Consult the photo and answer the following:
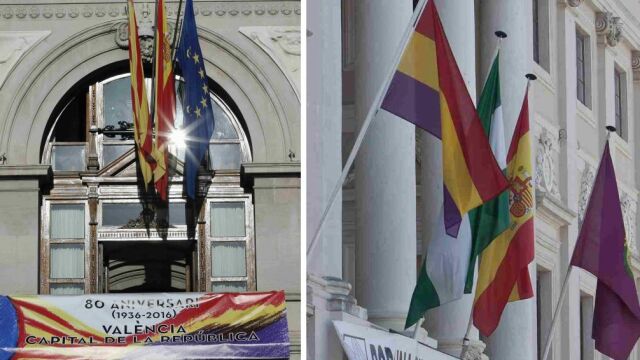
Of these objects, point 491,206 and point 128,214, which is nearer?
point 491,206

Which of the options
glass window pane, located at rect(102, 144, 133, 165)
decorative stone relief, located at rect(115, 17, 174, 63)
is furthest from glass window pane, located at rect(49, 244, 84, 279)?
decorative stone relief, located at rect(115, 17, 174, 63)

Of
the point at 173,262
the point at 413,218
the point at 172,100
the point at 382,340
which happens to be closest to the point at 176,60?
the point at 172,100

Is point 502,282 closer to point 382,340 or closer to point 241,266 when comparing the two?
point 382,340

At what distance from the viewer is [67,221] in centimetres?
2789

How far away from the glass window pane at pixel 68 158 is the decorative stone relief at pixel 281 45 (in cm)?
286

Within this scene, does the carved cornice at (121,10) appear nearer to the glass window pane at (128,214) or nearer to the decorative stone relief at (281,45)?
the decorative stone relief at (281,45)

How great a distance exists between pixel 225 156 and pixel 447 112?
6.53 metres

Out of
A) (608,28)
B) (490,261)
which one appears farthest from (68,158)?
(608,28)

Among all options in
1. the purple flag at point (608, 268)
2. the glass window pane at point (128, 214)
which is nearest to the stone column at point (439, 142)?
the purple flag at point (608, 268)

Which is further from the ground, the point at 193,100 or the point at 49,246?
the point at 193,100

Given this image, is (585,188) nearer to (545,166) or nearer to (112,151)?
(545,166)

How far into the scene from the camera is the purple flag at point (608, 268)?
1081 inches

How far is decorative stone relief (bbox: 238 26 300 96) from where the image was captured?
2822 centimetres

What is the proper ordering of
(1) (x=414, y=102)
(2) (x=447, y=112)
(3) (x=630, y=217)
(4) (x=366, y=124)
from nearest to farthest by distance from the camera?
(4) (x=366, y=124), (1) (x=414, y=102), (2) (x=447, y=112), (3) (x=630, y=217)
